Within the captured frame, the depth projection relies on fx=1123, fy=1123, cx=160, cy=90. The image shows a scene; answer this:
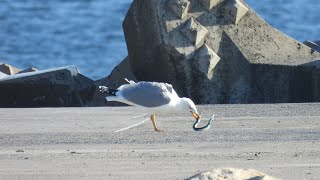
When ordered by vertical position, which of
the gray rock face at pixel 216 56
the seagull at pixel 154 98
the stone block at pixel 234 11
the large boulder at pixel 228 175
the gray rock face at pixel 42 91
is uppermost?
the large boulder at pixel 228 175

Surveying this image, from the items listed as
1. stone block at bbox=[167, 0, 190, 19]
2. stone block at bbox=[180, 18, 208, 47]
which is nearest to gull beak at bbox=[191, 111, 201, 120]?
stone block at bbox=[180, 18, 208, 47]

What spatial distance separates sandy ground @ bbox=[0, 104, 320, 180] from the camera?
820cm

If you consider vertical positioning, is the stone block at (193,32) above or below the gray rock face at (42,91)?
above

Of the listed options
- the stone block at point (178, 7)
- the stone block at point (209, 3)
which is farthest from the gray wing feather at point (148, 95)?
the stone block at point (209, 3)

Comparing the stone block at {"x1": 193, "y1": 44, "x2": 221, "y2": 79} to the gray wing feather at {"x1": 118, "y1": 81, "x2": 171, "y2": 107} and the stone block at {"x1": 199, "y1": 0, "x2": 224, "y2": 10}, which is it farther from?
the gray wing feather at {"x1": 118, "y1": 81, "x2": 171, "y2": 107}

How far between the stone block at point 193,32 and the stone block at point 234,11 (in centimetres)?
50

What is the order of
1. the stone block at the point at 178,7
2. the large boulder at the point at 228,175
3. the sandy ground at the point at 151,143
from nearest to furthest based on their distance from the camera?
the large boulder at the point at 228,175
the sandy ground at the point at 151,143
the stone block at the point at 178,7

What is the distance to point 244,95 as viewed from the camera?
14.1 m

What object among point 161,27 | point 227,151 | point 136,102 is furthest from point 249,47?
point 227,151

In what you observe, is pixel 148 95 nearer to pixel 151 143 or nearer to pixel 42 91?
pixel 151 143

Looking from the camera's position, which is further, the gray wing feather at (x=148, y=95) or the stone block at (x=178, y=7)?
the stone block at (x=178, y=7)

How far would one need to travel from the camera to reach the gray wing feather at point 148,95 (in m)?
11.1

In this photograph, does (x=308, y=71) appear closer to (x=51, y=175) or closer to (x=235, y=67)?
(x=235, y=67)

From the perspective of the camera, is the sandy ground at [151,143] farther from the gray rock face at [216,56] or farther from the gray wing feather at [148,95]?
the gray rock face at [216,56]
